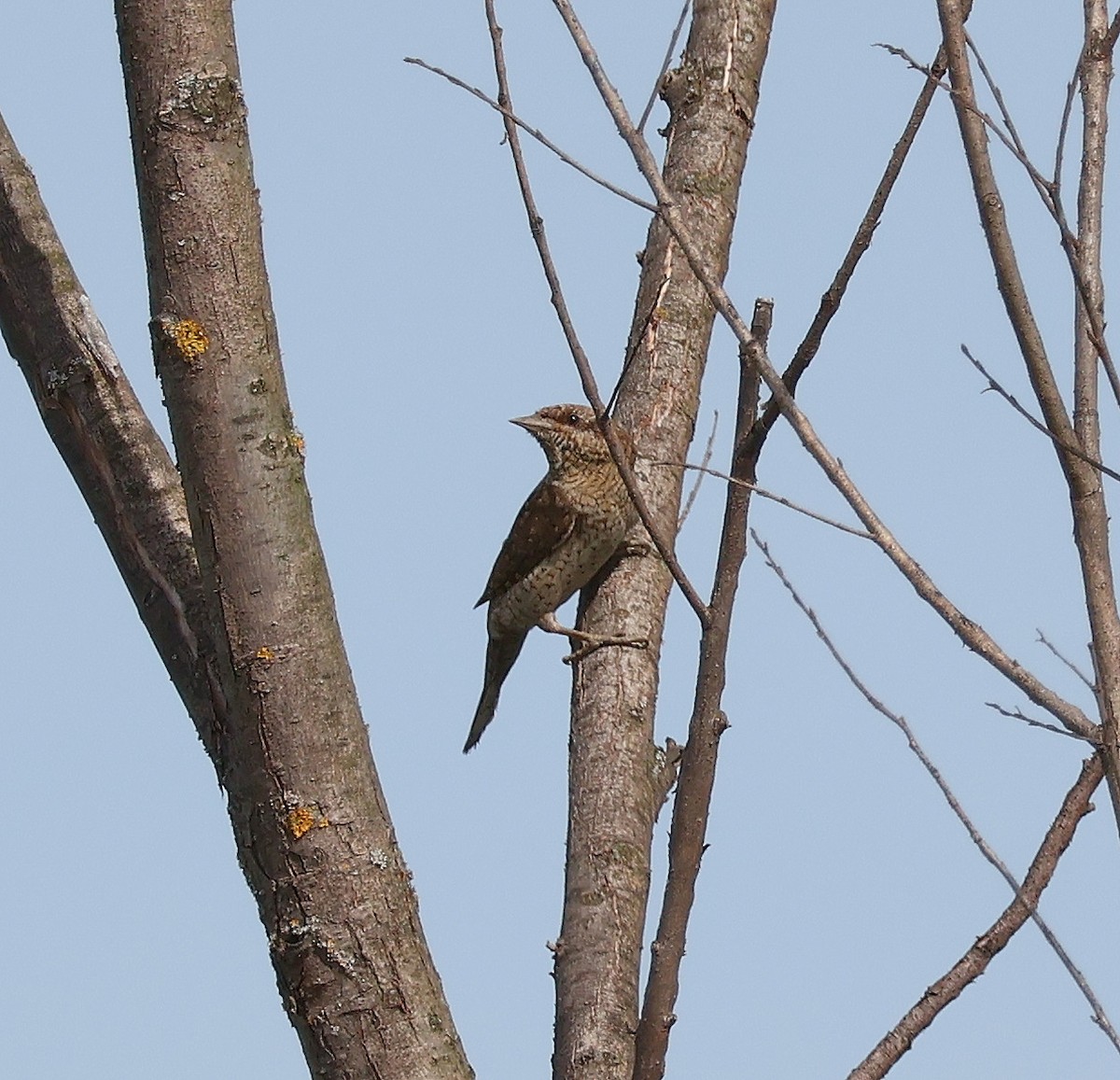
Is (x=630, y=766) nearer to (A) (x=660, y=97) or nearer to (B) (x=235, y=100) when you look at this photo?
(B) (x=235, y=100)

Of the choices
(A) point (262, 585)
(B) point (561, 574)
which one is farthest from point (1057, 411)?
(B) point (561, 574)

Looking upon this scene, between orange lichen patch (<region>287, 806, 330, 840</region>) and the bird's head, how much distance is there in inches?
159

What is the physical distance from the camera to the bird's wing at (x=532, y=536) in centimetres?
601

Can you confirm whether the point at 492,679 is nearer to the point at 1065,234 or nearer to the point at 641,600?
the point at 641,600

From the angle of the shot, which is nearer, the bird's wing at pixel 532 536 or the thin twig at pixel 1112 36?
the thin twig at pixel 1112 36

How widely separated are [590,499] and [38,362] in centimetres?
328

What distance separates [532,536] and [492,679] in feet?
2.78

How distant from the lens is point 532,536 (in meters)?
6.19

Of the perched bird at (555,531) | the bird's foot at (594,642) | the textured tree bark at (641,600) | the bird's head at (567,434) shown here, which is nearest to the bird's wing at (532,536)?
the perched bird at (555,531)

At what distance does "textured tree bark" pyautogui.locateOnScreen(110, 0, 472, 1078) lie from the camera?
2.27m

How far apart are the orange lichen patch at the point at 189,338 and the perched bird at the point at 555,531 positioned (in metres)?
3.40

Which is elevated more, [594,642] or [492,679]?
[492,679]

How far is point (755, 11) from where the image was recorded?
5.07 meters

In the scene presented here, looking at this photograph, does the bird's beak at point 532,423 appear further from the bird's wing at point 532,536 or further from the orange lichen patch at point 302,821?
the orange lichen patch at point 302,821
